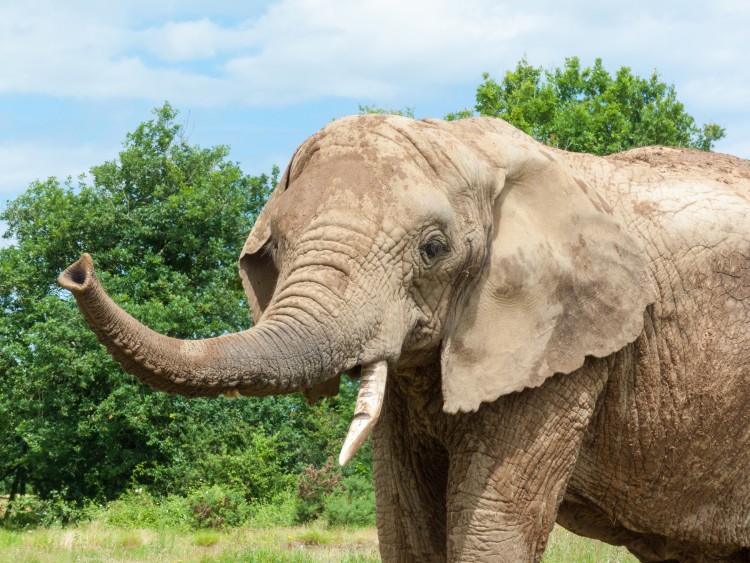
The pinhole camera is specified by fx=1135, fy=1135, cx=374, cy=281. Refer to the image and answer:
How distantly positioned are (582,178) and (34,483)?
1742 cm

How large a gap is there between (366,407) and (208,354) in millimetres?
707

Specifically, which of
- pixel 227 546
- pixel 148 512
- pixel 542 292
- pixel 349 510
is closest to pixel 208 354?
pixel 542 292

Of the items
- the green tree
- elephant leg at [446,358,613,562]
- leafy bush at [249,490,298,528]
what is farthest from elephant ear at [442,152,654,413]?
the green tree

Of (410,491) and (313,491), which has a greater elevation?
(410,491)

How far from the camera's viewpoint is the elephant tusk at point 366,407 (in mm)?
4309

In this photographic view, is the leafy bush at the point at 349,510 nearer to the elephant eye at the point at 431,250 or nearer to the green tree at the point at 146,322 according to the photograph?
the green tree at the point at 146,322

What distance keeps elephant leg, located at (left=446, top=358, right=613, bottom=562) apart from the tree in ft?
69.6

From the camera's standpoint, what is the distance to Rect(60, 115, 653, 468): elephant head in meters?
4.27

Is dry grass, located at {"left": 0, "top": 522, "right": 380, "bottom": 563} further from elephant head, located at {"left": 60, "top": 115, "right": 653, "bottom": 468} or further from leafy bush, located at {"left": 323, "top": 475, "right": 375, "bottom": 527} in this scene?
elephant head, located at {"left": 60, "top": 115, "right": 653, "bottom": 468}

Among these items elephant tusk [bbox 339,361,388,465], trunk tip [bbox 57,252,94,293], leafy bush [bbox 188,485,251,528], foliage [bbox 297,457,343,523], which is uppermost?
trunk tip [bbox 57,252,94,293]

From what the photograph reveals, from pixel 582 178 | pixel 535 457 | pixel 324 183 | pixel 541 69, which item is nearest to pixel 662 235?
pixel 582 178

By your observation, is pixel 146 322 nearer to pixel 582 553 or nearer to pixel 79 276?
pixel 582 553

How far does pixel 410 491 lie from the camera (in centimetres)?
557

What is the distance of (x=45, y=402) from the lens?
19062 millimetres
